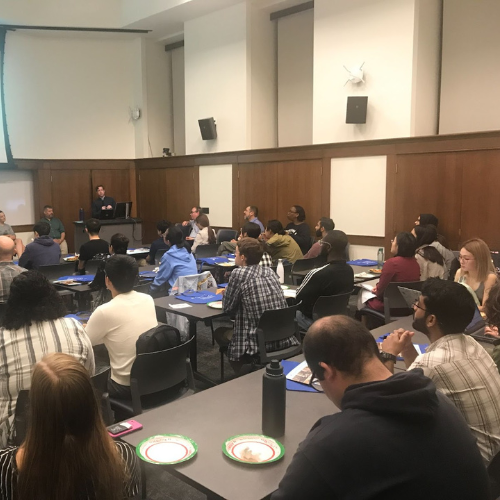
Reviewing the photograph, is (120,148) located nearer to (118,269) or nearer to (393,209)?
(393,209)

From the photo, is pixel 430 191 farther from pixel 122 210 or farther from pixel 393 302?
pixel 122 210

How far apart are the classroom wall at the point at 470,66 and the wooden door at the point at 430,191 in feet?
3.39

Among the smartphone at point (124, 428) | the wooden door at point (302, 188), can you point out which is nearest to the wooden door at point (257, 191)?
the wooden door at point (302, 188)

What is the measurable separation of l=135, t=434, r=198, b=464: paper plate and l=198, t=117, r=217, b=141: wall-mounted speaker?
924cm

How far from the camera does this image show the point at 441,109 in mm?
8398

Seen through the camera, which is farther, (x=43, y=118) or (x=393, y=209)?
(x=43, y=118)

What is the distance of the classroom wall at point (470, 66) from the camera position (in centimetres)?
778

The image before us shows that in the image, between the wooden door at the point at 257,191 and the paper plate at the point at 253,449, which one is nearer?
the paper plate at the point at 253,449

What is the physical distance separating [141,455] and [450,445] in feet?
3.60

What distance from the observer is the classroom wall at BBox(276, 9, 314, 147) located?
9922 millimetres

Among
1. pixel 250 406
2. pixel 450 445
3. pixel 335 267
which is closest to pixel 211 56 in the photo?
pixel 335 267

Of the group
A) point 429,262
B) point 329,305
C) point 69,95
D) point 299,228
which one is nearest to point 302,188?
point 299,228

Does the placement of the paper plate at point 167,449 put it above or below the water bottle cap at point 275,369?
below

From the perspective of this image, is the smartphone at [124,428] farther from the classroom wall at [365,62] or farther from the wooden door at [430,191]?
the classroom wall at [365,62]
